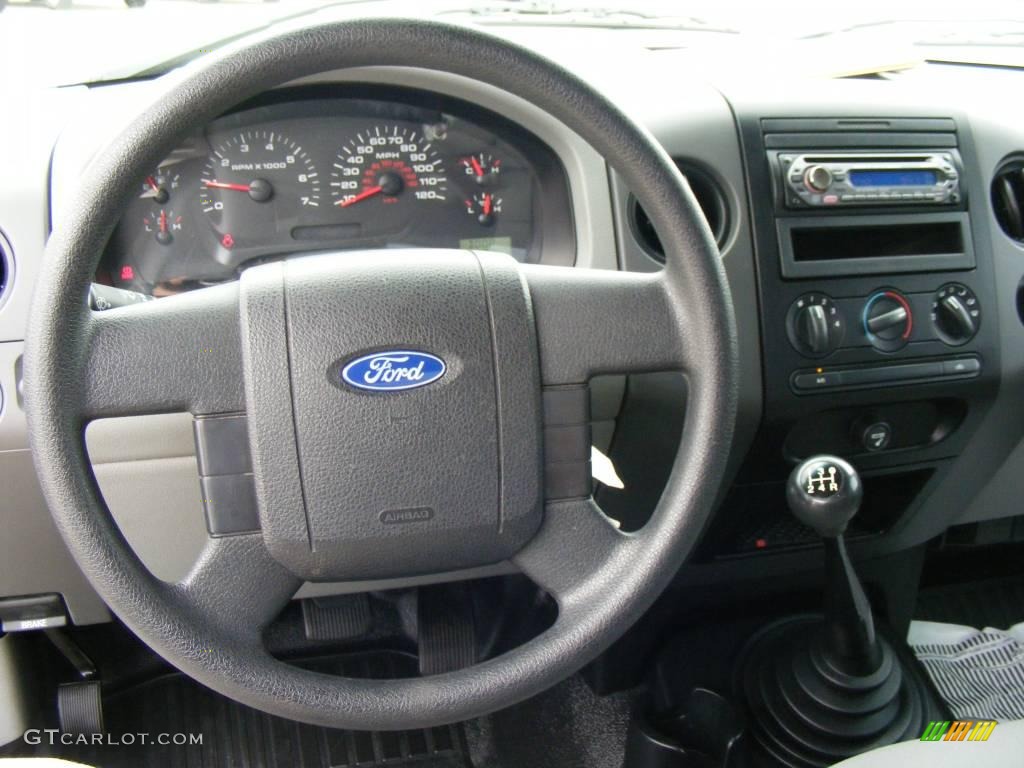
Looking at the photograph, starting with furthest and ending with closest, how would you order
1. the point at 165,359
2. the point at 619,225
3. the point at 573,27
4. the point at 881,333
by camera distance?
the point at 573,27 < the point at 881,333 < the point at 619,225 < the point at 165,359

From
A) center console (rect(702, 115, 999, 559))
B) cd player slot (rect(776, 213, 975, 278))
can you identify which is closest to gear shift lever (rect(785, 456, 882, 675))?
center console (rect(702, 115, 999, 559))

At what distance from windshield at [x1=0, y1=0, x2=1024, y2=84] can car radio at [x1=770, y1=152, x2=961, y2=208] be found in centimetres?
25

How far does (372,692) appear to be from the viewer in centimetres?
83

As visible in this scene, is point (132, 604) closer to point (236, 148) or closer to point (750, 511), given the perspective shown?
point (236, 148)

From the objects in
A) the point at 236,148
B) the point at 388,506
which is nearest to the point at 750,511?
the point at 388,506

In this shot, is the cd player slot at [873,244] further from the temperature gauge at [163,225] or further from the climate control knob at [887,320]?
the temperature gauge at [163,225]

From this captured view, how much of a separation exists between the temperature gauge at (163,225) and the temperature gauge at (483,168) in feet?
1.16

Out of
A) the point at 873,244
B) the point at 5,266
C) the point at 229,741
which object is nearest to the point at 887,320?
the point at 873,244

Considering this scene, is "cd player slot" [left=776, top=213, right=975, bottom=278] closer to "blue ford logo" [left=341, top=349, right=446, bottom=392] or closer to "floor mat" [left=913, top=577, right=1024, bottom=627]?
"blue ford logo" [left=341, top=349, right=446, bottom=392]

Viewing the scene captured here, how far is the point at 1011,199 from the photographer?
1354 millimetres

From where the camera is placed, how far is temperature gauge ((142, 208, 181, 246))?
46.4 inches

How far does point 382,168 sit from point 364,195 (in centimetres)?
4

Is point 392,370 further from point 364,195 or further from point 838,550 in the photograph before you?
point 838,550

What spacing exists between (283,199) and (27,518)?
0.49 meters
